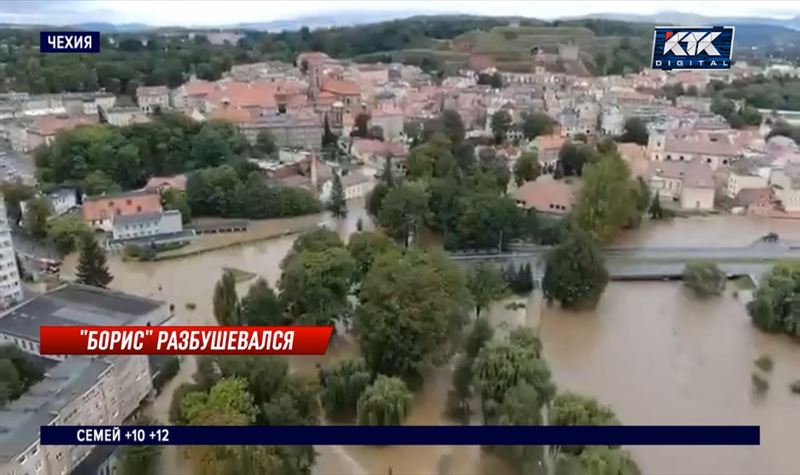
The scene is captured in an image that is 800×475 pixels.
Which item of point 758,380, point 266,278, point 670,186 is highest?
Result: point 670,186

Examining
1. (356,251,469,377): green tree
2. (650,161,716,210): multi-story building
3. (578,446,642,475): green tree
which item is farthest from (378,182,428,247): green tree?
(578,446,642,475): green tree

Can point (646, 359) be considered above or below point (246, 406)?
below

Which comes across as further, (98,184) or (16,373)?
(98,184)

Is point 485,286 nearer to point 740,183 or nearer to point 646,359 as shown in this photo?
point 646,359

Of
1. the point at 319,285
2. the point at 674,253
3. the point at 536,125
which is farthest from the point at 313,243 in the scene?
the point at 536,125

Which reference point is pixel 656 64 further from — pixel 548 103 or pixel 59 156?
pixel 548 103

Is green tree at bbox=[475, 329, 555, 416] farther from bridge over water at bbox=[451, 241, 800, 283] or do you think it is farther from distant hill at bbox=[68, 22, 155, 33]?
distant hill at bbox=[68, 22, 155, 33]

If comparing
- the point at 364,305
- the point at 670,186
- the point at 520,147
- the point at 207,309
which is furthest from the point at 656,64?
the point at 520,147
